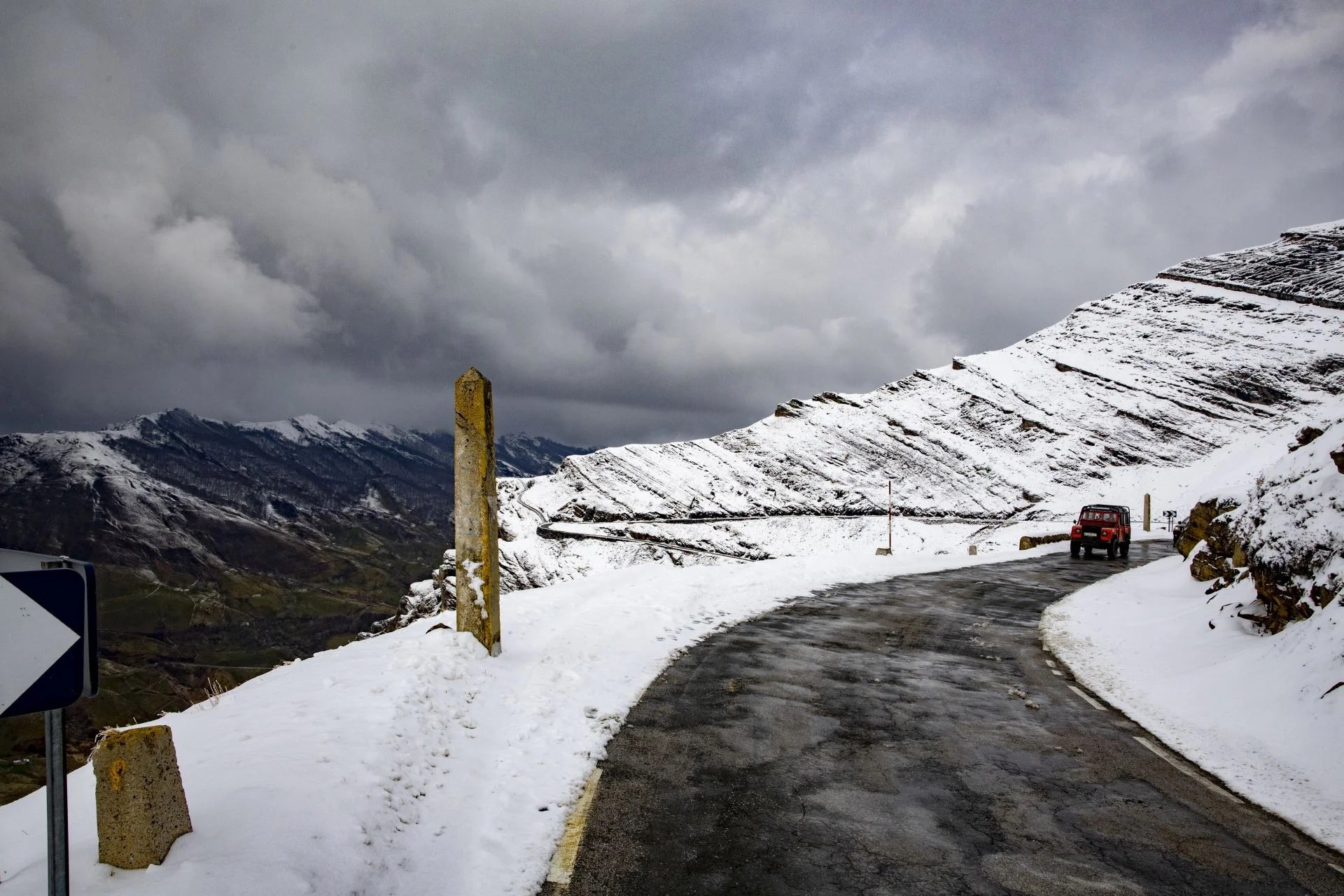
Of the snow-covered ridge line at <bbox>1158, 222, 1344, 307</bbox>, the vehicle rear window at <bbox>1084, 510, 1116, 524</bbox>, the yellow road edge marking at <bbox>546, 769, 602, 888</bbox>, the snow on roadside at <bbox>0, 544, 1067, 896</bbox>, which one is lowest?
the yellow road edge marking at <bbox>546, 769, 602, 888</bbox>

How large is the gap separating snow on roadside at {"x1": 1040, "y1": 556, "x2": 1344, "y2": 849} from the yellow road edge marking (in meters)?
5.48

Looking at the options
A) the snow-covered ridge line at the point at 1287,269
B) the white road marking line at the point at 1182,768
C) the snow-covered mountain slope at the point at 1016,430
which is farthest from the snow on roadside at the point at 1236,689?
the snow-covered ridge line at the point at 1287,269

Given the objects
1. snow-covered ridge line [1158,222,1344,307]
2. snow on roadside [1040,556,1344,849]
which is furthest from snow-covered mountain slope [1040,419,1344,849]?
snow-covered ridge line [1158,222,1344,307]

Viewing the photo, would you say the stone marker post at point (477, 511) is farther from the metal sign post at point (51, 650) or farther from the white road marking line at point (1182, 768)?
the white road marking line at point (1182, 768)

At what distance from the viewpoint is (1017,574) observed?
2273 centimetres

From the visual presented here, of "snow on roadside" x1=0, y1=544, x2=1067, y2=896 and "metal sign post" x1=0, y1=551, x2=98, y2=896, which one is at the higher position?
"metal sign post" x1=0, y1=551, x2=98, y2=896

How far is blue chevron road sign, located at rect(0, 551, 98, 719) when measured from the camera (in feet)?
8.79

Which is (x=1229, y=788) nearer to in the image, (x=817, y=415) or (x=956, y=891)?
(x=956, y=891)

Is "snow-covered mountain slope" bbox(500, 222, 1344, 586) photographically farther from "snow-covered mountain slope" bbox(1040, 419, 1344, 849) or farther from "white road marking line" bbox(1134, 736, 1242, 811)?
"white road marking line" bbox(1134, 736, 1242, 811)

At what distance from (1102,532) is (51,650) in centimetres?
3178

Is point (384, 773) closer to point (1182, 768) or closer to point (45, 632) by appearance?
point (45, 632)

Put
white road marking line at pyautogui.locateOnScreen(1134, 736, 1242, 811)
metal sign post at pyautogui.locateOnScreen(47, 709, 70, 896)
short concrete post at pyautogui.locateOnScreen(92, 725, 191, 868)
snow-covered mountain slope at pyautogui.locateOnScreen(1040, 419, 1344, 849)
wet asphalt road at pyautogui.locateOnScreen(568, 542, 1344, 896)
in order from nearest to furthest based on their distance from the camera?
metal sign post at pyautogui.locateOnScreen(47, 709, 70, 896) < short concrete post at pyautogui.locateOnScreen(92, 725, 191, 868) < wet asphalt road at pyautogui.locateOnScreen(568, 542, 1344, 896) < white road marking line at pyautogui.locateOnScreen(1134, 736, 1242, 811) < snow-covered mountain slope at pyautogui.locateOnScreen(1040, 419, 1344, 849)

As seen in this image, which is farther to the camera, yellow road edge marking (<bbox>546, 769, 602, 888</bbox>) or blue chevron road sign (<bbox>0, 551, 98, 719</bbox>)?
yellow road edge marking (<bbox>546, 769, 602, 888</bbox>)

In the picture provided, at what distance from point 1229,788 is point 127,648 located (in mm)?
228867
